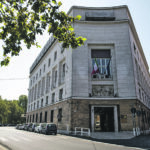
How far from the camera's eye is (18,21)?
18.3ft

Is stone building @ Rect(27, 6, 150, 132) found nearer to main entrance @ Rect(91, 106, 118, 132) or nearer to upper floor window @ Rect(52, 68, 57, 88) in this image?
main entrance @ Rect(91, 106, 118, 132)

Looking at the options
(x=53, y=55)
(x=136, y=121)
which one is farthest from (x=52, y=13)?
(x=53, y=55)

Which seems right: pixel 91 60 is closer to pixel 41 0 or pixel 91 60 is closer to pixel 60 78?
pixel 60 78

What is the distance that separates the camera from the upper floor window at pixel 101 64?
22297 millimetres

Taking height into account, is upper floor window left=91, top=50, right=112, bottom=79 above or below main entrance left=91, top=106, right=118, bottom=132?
above

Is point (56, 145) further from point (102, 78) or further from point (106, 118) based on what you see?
point (102, 78)

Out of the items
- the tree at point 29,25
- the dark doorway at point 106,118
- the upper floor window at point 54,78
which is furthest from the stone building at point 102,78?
the tree at point 29,25

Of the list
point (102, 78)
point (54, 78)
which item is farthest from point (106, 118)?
point (54, 78)

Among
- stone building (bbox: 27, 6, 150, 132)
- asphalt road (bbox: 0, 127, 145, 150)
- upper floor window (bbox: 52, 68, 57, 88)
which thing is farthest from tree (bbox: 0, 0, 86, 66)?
upper floor window (bbox: 52, 68, 57, 88)

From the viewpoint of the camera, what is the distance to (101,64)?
2311cm

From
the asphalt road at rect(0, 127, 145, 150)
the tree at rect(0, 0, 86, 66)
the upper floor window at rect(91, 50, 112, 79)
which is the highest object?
the upper floor window at rect(91, 50, 112, 79)

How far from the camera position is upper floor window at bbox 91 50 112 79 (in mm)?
22297

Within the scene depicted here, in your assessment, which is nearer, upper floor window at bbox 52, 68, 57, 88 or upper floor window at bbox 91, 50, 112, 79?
upper floor window at bbox 91, 50, 112, 79

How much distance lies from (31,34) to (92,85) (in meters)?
17.4
